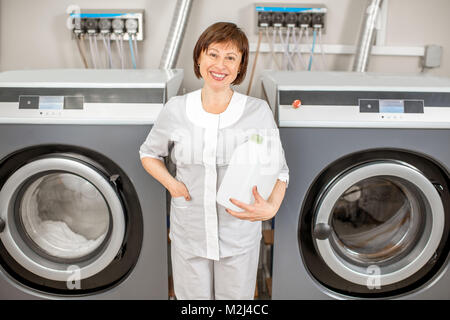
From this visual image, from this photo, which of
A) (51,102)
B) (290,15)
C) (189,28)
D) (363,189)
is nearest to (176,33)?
(189,28)

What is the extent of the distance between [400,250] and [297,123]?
0.64 meters

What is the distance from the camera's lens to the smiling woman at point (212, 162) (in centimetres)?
105

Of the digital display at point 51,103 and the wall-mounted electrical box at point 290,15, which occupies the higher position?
the wall-mounted electrical box at point 290,15

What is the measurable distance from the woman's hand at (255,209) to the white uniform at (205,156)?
3.0 inches

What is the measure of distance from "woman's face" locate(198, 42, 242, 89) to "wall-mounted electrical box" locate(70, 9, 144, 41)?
38.3 inches

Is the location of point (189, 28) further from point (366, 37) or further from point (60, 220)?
point (60, 220)

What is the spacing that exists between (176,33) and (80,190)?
33.6 inches

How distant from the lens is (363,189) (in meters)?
1.44

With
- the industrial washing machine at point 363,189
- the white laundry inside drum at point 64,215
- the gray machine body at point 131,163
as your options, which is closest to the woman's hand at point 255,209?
the industrial washing machine at point 363,189

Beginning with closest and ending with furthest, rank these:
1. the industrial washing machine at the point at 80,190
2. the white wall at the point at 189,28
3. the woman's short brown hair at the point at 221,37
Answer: the woman's short brown hair at the point at 221,37, the industrial washing machine at the point at 80,190, the white wall at the point at 189,28

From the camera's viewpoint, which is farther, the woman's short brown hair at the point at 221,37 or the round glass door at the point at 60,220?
the round glass door at the point at 60,220

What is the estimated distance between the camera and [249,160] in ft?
3.32

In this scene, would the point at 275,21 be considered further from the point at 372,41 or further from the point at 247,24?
the point at 372,41

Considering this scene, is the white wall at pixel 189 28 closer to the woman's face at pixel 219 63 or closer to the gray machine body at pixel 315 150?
the gray machine body at pixel 315 150
